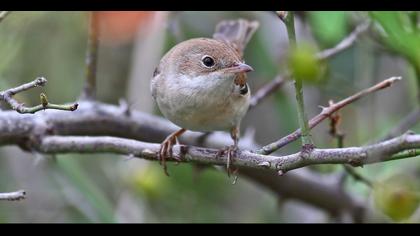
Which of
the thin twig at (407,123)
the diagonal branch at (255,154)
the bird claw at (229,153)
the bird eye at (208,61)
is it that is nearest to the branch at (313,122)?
the diagonal branch at (255,154)

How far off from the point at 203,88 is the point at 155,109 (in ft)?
6.62

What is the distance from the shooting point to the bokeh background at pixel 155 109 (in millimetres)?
4344

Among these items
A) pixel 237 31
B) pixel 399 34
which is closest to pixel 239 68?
pixel 237 31

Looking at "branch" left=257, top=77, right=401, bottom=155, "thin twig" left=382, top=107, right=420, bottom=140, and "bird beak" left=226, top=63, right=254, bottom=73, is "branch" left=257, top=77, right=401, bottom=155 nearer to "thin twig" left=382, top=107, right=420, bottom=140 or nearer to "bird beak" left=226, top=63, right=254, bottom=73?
"bird beak" left=226, top=63, right=254, bottom=73

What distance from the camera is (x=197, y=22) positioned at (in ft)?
18.6

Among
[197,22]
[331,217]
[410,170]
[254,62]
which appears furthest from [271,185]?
[197,22]

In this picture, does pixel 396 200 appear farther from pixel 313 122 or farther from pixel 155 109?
pixel 155 109

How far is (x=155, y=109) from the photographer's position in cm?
566

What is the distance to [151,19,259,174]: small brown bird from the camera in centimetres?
363

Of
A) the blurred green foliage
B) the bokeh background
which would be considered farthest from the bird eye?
the blurred green foliage

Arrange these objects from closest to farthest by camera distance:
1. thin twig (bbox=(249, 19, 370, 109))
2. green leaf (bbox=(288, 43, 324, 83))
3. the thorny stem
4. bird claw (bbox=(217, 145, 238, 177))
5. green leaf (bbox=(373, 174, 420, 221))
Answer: green leaf (bbox=(288, 43, 324, 83)) < the thorny stem < bird claw (bbox=(217, 145, 238, 177)) < green leaf (bbox=(373, 174, 420, 221)) < thin twig (bbox=(249, 19, 370, 109))

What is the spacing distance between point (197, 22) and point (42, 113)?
7.61ft

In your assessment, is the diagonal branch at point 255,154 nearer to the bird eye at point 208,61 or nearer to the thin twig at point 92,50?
the thin twig at point 92,50

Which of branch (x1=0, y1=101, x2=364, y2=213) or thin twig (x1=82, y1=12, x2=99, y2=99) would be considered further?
thin twig (x1=82, y1=12, x2=99, y2=99)
